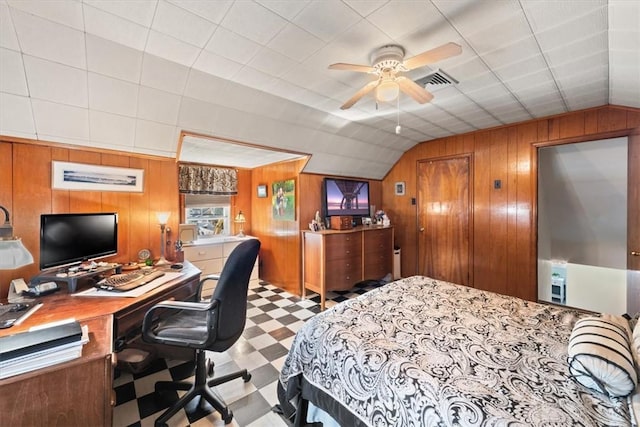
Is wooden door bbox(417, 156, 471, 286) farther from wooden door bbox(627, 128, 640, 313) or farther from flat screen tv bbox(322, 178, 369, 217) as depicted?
wooden door bbox(627, 128, 640, 313)

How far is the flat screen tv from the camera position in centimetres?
413

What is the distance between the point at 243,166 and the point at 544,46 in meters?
4.28

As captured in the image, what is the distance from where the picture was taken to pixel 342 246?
3666 mm

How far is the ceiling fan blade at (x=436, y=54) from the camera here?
1.45m

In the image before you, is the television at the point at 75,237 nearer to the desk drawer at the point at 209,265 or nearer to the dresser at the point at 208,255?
the dresser at the point at 208,255

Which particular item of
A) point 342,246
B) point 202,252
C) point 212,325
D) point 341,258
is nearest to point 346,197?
point 342,246

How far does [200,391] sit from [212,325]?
535 millimetres

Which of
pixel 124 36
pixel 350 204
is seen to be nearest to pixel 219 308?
pixel 124 36

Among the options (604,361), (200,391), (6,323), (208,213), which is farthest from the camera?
(208,213)

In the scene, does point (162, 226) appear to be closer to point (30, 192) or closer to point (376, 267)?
point (30, 192)

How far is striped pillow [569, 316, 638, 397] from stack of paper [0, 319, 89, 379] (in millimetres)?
2022

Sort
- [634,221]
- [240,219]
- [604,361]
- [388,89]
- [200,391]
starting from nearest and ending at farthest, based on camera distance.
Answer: [604,361], [200,391], [388,89], [634,221], [240,219]

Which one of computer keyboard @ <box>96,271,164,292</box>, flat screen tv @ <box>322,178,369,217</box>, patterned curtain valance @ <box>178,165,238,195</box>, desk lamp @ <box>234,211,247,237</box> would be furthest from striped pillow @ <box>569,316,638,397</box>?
patterned curtain valance @ <box>178,165,238,195</box>

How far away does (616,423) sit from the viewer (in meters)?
0.85
